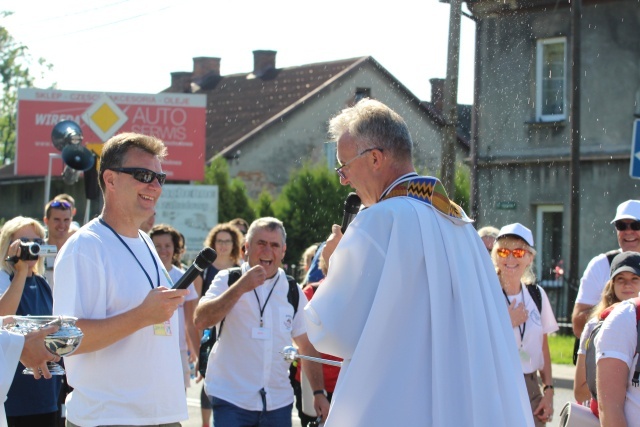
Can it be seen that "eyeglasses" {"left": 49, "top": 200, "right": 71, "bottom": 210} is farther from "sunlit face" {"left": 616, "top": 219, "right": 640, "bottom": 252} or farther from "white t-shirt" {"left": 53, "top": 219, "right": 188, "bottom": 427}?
"sunlit face" {"left": 616, "top": 219, "right": 640, "bottom": 252}

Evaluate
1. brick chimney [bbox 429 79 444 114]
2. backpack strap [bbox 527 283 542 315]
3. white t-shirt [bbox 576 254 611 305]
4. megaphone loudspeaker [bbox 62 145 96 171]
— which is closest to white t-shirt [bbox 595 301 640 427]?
backpack strap [bbox 527 283 542 315]

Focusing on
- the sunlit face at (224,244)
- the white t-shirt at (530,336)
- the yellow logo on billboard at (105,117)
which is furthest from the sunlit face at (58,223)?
the yellow logo on billboard at (105,117)

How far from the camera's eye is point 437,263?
4.07 meters

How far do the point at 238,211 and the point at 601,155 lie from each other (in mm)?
18381

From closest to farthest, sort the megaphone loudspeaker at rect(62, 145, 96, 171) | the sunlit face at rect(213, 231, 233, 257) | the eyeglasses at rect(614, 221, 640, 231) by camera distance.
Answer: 1. the eyeglasses at rect(614, 221, 640, 231)
2. the sunlit face at rect(213, 231, 233, 257)
3. the megaphone loudspeaker at rect(62, 145, 96, 171)

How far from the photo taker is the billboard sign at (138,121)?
150 ft

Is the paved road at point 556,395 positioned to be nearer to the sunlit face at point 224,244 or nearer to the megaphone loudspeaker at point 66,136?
the sunlit face at point 224,244

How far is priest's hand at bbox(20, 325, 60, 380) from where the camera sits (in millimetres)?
4402

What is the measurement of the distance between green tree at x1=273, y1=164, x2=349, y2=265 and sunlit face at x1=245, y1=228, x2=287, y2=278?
29382mm

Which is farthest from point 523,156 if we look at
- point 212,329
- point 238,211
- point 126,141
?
point 126,141

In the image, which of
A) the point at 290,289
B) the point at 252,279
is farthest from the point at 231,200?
the point at 252,279

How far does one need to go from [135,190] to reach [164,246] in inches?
213

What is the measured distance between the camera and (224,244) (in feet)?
38.1

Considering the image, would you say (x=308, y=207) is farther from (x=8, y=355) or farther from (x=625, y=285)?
(x=8, y=355)
